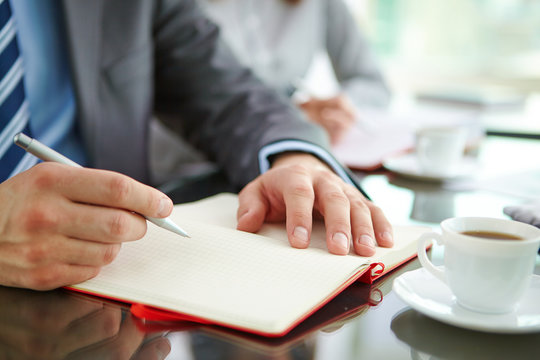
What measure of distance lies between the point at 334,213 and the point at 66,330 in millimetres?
304

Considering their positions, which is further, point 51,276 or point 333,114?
point 333,114

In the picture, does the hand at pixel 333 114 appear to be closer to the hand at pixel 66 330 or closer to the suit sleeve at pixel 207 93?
the suit sleeve at pixel 207 93

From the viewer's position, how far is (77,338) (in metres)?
0.44

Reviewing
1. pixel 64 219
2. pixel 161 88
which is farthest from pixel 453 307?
pixel 161 88

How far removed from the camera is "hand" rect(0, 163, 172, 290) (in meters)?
0.49

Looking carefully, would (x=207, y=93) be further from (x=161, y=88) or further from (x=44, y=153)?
(x=44, y=153)

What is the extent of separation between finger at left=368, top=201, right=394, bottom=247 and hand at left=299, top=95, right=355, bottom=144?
655mm

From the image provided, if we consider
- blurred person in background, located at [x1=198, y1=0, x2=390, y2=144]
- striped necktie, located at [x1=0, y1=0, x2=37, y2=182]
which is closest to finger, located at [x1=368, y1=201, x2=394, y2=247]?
striped necktie, located at [x1=0, y1=0, x2=37, y2=182]

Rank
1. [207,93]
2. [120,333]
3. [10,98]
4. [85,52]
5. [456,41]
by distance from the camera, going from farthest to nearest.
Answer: [456,41] < [207,93] < [85,52] < [10,98] < [120,333]

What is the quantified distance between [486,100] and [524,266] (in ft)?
4.25

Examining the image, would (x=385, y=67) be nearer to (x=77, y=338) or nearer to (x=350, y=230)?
(x=350, y=230)

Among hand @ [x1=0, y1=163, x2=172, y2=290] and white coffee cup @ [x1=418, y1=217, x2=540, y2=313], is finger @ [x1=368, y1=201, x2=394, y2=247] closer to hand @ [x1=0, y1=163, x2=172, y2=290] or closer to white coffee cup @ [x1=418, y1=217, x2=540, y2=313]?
white coffee cup @ [x1=418, y1=217, x2=540, y2=313]

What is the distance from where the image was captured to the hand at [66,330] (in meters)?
0.42

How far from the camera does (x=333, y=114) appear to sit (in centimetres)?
132
